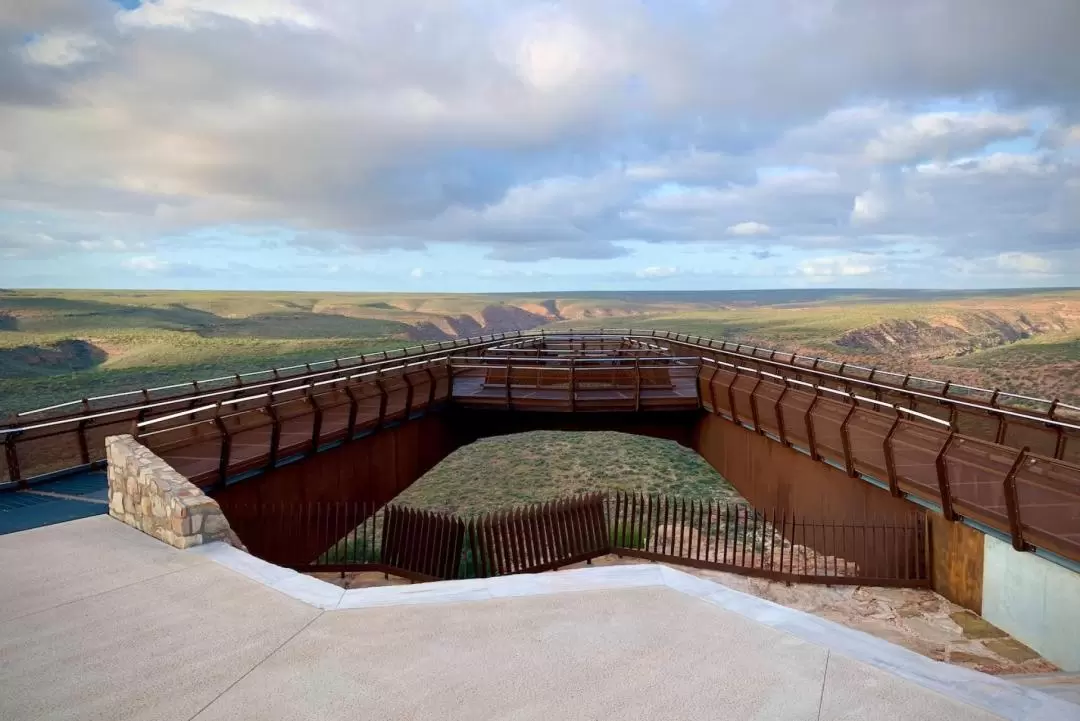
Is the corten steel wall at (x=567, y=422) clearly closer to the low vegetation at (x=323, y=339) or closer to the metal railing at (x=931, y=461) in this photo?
the metal railing at (x=931, y=461)

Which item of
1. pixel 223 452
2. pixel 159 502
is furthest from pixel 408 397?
pixel 159 502

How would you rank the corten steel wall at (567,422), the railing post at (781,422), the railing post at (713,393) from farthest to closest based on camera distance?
the corten steel wall at (567,422)
the railing post at (713,393)
the railing post at (781,422)

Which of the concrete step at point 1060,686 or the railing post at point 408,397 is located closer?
the concrete step at point 1060,686

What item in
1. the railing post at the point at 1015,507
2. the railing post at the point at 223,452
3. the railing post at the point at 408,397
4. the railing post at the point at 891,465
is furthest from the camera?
the railing post at the point at 408,397

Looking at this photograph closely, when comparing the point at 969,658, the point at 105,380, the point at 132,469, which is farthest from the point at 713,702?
the point at 105,380

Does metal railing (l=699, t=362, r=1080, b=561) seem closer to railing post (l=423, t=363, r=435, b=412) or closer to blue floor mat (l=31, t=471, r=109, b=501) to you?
railing post (l=423, t=363, r=435, b=412)

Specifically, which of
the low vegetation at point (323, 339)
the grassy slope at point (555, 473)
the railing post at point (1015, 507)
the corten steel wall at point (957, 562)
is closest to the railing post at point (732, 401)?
the grassy slope at point (555, 473)

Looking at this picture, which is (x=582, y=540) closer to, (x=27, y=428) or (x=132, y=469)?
(x=132, y=469)
